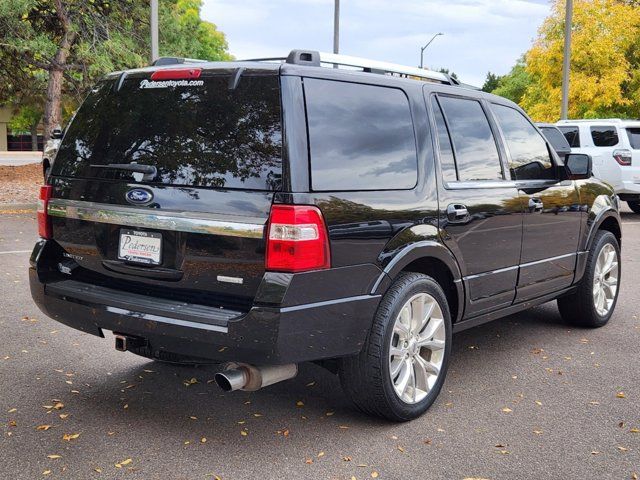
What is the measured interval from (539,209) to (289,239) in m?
2.59

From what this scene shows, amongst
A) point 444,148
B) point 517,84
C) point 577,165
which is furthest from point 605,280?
point 517,84

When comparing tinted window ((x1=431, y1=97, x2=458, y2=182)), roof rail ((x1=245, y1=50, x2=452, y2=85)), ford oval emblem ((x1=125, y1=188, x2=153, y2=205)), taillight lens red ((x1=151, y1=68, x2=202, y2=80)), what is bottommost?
ford oval emblem ((x1=125, y1=188, x2=153, y2=205))

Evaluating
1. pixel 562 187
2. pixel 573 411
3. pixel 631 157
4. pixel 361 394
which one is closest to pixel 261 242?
pixel 361 394

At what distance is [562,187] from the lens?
574cm

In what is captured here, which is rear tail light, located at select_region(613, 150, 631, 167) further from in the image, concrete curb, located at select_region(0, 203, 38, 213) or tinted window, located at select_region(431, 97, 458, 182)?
tinted window, located at select_region(431, 97, 458, 182)

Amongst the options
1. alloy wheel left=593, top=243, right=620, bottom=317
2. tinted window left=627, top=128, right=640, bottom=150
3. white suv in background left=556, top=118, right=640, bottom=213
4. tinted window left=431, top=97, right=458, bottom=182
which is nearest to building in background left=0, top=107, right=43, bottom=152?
white suv in background left=556, top=118, right=640, bottom=213

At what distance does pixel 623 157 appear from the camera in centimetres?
1591

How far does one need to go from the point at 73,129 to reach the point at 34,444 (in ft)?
5.84

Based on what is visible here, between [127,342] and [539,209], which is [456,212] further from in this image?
[127,342]

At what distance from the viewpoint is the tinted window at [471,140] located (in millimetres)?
4691

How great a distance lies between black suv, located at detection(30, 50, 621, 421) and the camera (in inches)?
140

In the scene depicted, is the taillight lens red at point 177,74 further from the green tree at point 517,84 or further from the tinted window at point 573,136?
the green tree at point 517,84

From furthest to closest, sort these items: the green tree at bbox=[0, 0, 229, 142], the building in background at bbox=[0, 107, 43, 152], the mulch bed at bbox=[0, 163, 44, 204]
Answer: the building in background at bbox=[0, 107, 43, 152], the green tree at bbox=[0, 0, 229, 142], the mulch bed at bbox=[0, 163, 44, 204]

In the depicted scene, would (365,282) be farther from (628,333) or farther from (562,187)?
(628,333)
